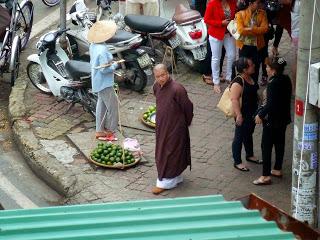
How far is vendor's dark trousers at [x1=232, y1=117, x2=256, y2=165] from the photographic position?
9.23m

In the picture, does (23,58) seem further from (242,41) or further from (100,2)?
(242,41)

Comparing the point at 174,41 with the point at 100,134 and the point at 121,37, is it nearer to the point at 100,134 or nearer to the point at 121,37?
the point at 121,37

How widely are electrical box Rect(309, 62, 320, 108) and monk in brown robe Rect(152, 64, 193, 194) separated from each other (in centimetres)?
206

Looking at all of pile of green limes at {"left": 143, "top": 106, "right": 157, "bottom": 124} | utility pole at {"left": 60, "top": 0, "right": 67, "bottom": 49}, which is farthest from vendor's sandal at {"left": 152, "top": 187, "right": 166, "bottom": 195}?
utility pole at {"left": 60, "top": 0, "right": 67, "bottom": 49}

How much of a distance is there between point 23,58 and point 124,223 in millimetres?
8650

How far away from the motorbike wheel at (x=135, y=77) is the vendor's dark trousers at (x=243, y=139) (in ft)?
8.22

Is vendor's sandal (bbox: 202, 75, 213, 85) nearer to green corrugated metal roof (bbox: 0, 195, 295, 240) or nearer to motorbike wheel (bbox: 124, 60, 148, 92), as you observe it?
motorbike wheel (bbox: 124, 60, 148, 92)

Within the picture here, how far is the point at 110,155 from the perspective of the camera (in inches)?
383

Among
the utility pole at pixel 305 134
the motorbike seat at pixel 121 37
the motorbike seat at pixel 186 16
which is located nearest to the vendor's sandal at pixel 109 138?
the motorbike seat at pixel 121 37

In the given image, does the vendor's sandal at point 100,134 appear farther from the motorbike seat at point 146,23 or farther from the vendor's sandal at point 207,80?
the vendor's sandal at point 207,80

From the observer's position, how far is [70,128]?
35.4ft

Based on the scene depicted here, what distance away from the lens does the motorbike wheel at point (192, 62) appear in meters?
12.2

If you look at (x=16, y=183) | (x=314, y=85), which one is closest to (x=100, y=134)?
(x=16, y=183)

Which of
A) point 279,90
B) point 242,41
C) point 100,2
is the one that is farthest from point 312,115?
point 100,2
